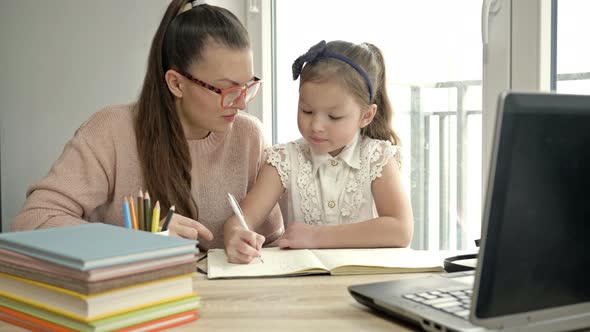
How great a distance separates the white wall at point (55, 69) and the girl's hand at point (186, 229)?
1504mm

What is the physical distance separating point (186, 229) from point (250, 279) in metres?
0.27

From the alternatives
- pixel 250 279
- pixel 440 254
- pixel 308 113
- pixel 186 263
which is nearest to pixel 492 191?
pixel 186 263

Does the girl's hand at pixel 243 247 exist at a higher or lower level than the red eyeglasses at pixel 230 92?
lower

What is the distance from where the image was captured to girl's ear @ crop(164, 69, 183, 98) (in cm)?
151

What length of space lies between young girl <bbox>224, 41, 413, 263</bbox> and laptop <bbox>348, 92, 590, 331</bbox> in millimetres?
725

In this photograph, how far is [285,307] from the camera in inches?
31.8

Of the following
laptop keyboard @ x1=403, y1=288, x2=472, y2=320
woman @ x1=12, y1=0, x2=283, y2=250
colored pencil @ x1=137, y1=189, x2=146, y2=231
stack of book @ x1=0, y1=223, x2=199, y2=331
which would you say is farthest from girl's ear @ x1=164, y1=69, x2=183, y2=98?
laptop keyboard @ x1=403, y1=288, x2=472, y2=320

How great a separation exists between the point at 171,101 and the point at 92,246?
0.86 m

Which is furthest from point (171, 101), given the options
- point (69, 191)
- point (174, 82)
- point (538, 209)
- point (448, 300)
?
point (538, 209)

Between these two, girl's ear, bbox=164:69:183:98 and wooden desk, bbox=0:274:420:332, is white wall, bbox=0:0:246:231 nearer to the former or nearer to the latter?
girl's ear, bbox=164:69:183:98

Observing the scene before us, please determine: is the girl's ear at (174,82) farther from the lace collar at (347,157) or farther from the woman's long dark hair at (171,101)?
the lace collar at (347,157)

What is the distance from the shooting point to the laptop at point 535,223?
56cm

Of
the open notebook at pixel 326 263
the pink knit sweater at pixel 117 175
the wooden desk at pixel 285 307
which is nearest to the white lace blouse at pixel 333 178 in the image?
the pink knit sweater at pixel 117 175

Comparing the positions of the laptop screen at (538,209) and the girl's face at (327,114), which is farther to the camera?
the girl's face at (327,114)
